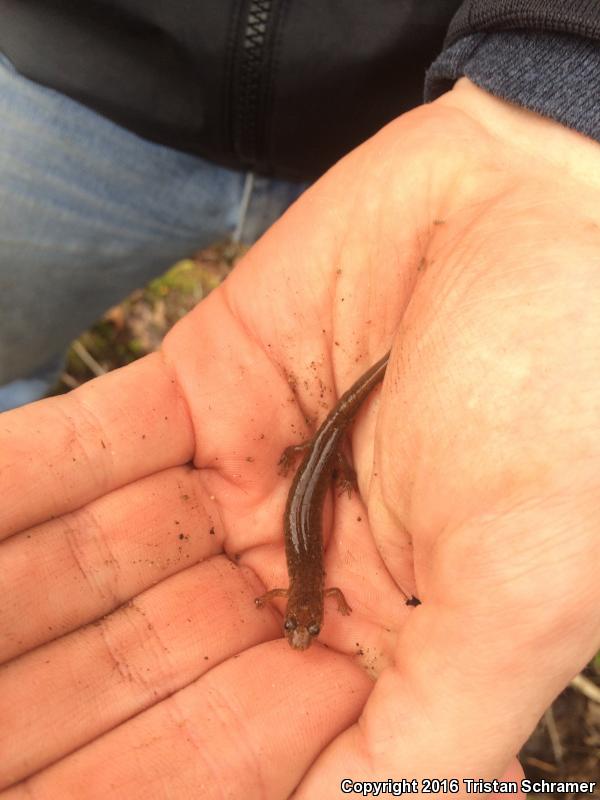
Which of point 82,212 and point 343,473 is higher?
point 82,212

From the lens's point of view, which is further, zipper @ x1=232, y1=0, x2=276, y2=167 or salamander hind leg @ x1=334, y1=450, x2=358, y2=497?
salamander hind leg @ x1=334, y1=450, x2=358, y2=497

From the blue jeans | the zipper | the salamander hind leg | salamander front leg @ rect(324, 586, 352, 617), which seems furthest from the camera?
the blue jeans

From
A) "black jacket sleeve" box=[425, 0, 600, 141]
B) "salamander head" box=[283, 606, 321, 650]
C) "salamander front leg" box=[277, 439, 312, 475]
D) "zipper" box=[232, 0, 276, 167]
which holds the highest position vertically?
"black jacket sleeve" box=[425, 0, 600, 141]

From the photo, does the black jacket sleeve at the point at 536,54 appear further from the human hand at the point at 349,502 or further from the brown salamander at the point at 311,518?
the brown salamander at the point at 311,518

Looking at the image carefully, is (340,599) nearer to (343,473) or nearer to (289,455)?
(343,473)

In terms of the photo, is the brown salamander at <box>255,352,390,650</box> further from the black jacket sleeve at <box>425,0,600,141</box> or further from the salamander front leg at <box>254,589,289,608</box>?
the black jacket sleeve at <box>425,0,600,141</box>

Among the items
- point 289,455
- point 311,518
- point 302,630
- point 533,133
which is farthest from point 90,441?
point 533,133

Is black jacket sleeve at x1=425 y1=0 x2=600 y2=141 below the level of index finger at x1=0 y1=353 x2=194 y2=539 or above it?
above

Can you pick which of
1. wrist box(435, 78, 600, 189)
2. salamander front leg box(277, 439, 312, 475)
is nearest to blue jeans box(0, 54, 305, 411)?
wrist box(435, 78, 600, 189)
